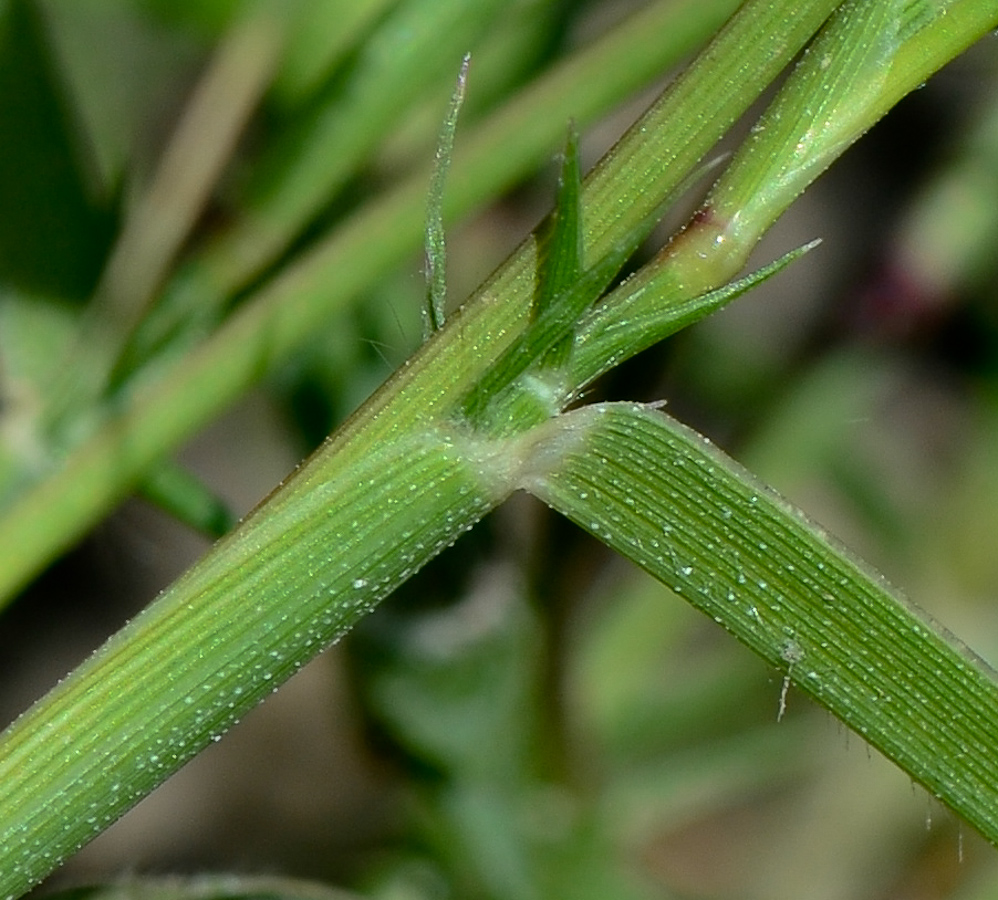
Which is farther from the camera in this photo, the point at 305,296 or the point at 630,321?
the point at 305,296

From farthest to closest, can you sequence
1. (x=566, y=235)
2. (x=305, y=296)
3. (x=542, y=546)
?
(x=542, y=546)
(x=305, y=296)
(x=566, y=235)

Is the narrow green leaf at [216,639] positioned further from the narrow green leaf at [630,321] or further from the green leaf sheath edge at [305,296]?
the green leaf sheath edge at [305,296]

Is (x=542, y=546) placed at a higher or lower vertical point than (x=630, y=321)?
higher

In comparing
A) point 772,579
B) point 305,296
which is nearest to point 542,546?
point 305,296

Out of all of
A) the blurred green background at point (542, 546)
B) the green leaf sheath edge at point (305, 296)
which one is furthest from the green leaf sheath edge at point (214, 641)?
the blurred green background at point (542, 546)

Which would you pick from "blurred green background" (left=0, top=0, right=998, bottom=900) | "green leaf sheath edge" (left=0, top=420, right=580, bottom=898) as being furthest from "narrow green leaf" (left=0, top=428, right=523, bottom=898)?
"blurred green background" (left=0, top=0, right=998, bottom=900)

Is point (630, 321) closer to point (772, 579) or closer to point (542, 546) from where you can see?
point (772, 579)
